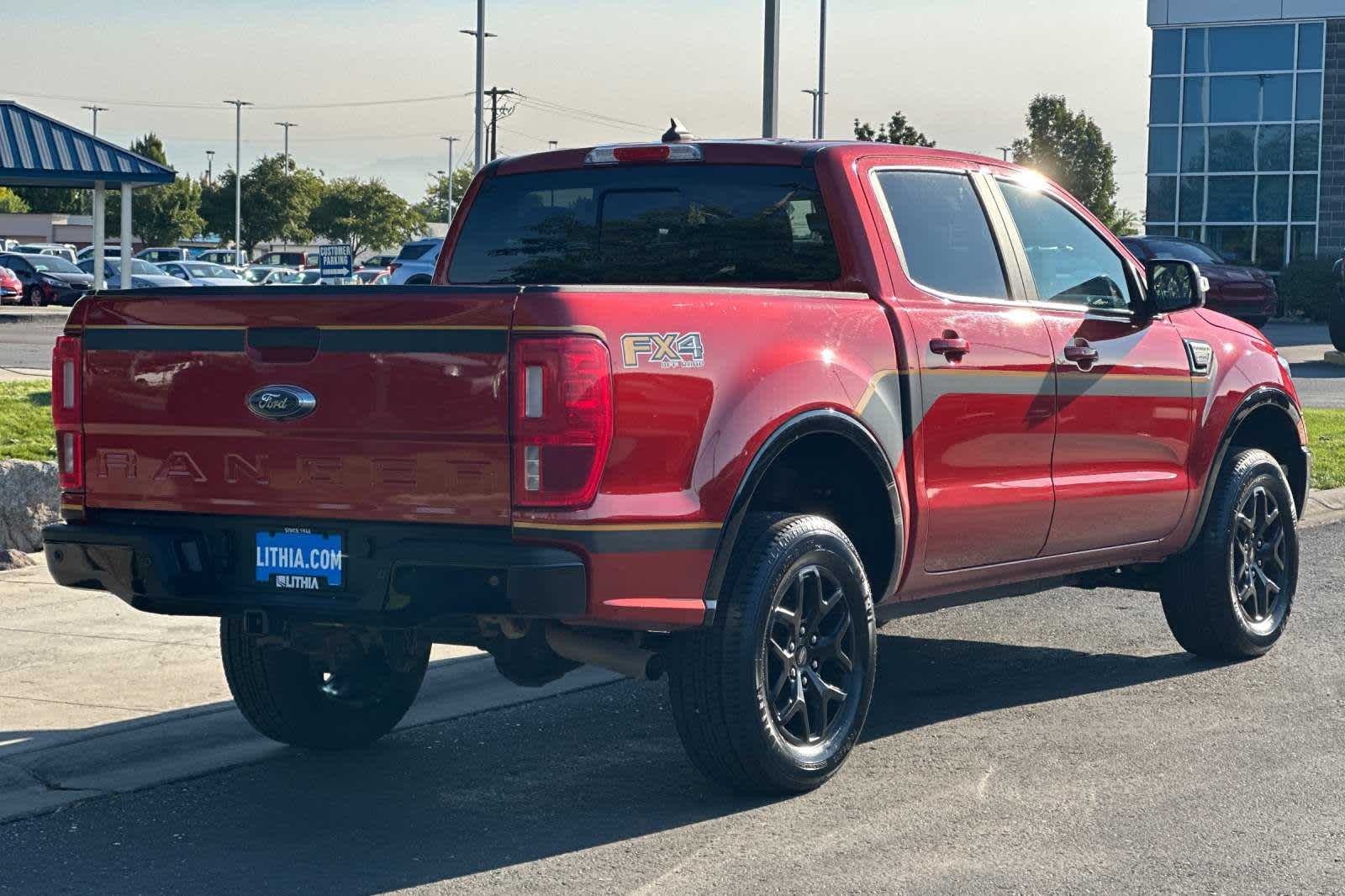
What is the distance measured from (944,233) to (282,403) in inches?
101

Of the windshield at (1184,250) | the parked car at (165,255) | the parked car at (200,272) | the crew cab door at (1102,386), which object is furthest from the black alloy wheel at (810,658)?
the parked car at (165,255)

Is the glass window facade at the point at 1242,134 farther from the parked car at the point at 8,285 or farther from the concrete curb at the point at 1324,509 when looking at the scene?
the concrete curb at the point at 1324,509

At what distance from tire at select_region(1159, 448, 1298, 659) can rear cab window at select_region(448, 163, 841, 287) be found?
8.09 ft

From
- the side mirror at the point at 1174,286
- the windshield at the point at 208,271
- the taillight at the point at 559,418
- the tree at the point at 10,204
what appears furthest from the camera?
the tree at the point at 10,204

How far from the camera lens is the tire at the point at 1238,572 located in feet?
26.1

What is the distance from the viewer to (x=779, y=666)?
5844 millimetres

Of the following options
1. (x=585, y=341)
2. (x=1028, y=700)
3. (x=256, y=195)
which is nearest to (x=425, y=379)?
(x=585, y=341)

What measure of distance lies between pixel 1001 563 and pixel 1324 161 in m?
44.6

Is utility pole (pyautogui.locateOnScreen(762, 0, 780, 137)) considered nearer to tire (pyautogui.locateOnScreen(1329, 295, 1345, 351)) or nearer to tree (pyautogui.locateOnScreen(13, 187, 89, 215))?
tire (pyautogui.locateOnScreen(1329, 295, 1345, 351))

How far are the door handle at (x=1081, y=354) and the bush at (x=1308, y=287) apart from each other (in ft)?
120

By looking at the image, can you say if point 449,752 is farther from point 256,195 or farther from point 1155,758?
point 256,195

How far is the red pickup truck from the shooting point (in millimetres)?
5172

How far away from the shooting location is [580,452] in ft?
16.7

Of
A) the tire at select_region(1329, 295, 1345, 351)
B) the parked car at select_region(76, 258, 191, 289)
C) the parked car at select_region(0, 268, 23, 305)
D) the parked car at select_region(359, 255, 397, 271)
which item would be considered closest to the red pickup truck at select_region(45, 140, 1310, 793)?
the tire at select_region(1329, 295, 1345, 351)
